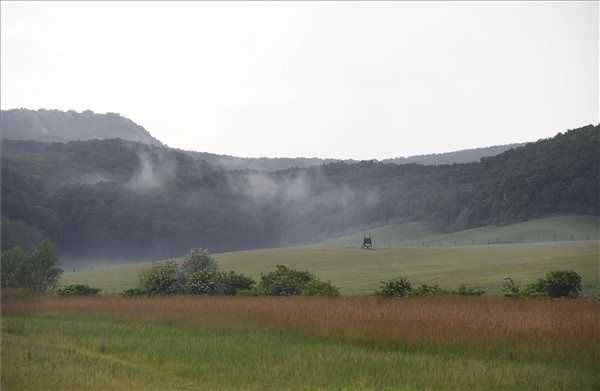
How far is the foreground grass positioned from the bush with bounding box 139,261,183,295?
413 inches

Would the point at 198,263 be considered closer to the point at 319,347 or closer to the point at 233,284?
the point at 233,284

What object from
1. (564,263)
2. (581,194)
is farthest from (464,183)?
(564,263)

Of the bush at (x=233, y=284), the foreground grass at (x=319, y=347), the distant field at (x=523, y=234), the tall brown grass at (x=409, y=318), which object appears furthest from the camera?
the distant field at (x=523, y=234)

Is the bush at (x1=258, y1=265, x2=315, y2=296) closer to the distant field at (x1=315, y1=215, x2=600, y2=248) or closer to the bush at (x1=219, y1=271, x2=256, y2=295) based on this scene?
the bush at (x1=219, y1=271, x2=256, y2=295)

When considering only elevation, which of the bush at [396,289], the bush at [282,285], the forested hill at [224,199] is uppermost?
the forested hill at [224,199]

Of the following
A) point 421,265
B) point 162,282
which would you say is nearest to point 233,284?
point 162,282

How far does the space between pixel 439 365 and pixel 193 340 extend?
6.42m

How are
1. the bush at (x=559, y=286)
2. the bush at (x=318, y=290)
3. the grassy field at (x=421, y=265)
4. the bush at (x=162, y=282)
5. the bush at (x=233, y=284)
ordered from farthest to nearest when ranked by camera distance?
the grassy field at (x=421, y=265)
the bush at (x=162, y=282)
the bush at (x=233, y=284)
the bush at (x=318, y=290)
the bush at (x=559, y=286)

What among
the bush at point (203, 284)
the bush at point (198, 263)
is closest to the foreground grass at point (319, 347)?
the bush at point (203, 284)

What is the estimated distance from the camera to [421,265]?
2677 inches

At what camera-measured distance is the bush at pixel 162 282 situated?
32281mm

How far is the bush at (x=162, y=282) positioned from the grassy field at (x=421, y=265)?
12270 millimetres

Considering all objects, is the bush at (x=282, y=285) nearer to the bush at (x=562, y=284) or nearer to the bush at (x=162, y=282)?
the bush at (x=162, y=282)

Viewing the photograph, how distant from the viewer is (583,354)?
1276cm
